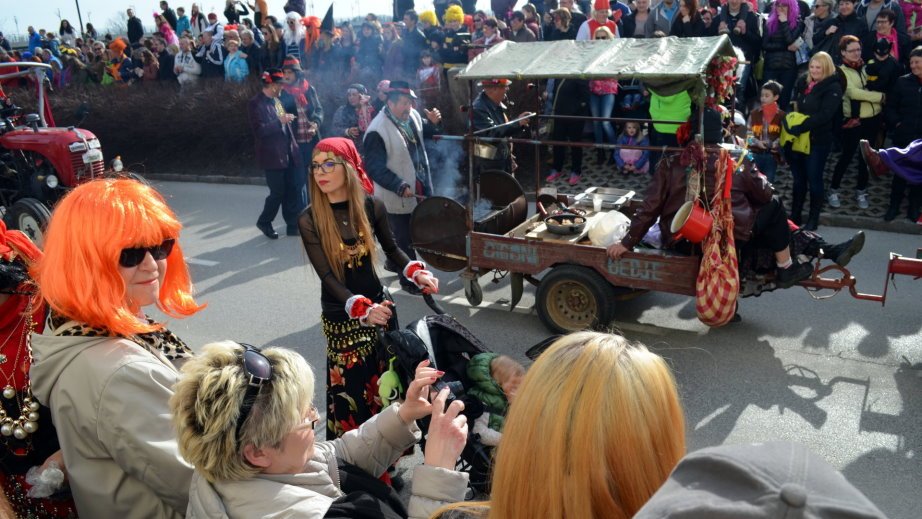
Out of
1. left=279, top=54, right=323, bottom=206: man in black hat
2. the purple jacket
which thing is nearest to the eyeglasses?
the purple jacket

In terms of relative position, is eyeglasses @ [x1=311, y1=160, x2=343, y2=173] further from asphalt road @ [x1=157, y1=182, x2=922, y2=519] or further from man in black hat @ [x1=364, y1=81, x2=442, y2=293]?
man in black hat @ [x1=364, y1=81, x2=442, y2=293]

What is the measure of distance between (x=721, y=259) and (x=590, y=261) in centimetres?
101

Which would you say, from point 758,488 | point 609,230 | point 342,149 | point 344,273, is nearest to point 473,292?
point 609,230

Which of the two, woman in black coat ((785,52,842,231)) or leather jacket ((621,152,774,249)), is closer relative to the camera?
leather jacket ((621,152,774,249))

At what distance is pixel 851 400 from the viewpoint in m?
4.98

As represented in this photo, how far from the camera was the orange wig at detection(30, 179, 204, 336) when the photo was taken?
2.31 metres

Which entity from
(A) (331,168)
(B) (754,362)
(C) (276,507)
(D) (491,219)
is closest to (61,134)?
(D) (491,219)

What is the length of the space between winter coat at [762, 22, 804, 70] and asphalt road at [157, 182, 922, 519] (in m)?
3.03

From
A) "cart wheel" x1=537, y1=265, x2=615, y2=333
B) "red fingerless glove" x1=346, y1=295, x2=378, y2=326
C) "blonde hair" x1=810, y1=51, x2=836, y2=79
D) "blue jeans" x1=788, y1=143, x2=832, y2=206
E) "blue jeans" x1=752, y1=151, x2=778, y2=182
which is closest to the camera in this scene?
"red fingerless glove" x1=346, y1=295, x2=378, y2=326

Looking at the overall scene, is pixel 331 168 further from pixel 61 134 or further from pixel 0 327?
pixel 61 134

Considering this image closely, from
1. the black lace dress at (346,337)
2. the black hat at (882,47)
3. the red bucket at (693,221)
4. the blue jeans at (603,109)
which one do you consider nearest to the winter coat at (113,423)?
the black lace dress at (346,337)

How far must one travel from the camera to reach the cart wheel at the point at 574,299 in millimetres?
5934

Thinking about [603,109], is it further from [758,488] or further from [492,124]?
[758,488]

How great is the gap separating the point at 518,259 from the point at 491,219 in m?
0.75
